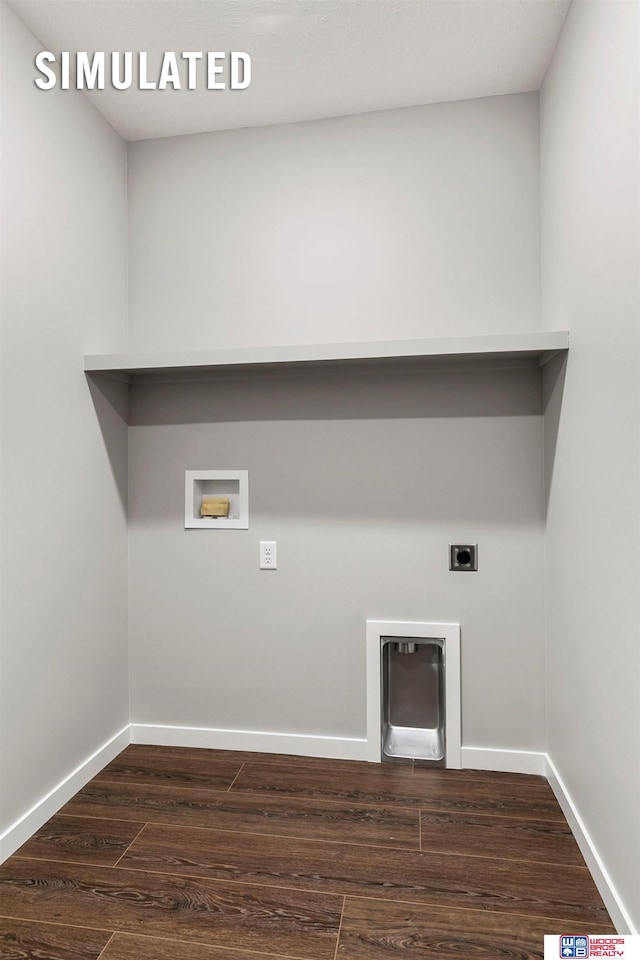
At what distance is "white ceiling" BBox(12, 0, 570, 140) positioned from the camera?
1.79m

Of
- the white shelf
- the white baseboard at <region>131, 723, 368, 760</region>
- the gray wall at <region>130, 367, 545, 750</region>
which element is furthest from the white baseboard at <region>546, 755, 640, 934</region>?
the white shelf

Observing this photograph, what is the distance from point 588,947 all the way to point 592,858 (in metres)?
0.29

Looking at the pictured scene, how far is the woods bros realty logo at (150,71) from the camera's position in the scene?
2008mm

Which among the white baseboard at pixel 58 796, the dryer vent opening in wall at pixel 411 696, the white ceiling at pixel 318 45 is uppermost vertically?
the white ceiling at pixel 318 45

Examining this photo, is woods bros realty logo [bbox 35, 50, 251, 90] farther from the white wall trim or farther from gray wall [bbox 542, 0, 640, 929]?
the white wall trim

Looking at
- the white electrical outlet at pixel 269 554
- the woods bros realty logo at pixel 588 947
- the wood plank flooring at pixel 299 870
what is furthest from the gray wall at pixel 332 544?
the woods bros realty logo at pixel 588 947

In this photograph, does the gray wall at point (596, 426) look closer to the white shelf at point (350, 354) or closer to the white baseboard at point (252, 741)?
the white shelf at point (350, 354)

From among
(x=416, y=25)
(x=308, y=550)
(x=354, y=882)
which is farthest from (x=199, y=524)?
(x=416, y=25)

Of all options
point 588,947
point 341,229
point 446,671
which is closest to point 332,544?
point 446,671

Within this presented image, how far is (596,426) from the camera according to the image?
1.56 metres

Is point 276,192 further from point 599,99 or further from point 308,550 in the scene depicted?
point 308,550

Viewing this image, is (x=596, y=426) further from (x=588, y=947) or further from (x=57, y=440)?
(x=57, y=440)

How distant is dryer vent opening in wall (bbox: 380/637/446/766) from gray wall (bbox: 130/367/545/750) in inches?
4.0

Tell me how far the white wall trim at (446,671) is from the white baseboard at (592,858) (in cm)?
36
